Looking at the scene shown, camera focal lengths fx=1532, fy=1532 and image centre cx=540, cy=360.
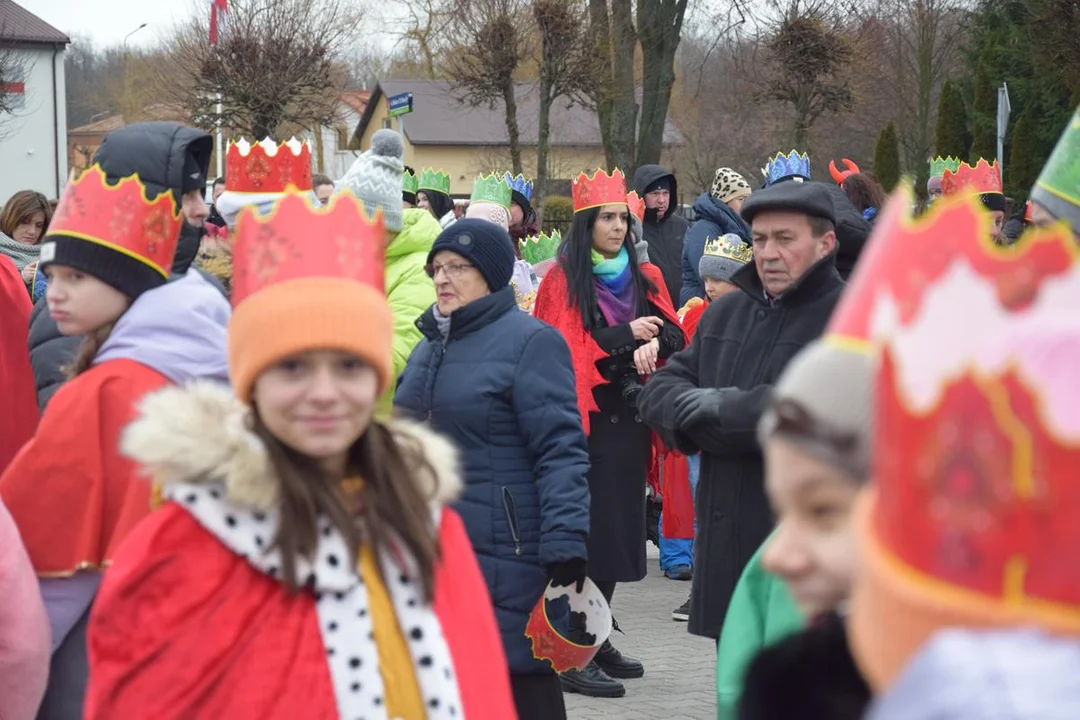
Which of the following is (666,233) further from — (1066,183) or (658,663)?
(1066,183)

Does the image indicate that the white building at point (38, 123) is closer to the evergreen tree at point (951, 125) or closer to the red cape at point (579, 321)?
the evergreen tree at point (951, 125)

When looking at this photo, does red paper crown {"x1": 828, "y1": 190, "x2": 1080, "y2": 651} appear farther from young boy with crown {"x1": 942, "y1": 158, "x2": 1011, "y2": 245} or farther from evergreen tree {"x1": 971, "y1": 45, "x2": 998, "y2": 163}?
evergreen tree {"x1": 971, "y1": 45, "x2": 998, "y2": 163}

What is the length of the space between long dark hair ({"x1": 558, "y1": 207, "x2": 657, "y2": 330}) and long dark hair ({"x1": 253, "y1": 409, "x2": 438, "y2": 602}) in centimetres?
399

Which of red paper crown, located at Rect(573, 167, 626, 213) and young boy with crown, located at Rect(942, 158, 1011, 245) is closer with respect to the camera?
red paper crown, located at Rect(573, 167, 626, 213)

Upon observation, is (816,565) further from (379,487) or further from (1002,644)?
(379,487)

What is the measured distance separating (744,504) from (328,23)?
2736 centimetres

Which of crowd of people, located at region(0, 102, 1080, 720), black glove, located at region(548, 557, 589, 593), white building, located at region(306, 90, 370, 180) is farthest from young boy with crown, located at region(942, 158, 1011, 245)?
white building, located at region(306, 90, 370, 180)

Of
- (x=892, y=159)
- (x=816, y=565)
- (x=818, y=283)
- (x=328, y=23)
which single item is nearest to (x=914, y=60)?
(x=892, y=159)

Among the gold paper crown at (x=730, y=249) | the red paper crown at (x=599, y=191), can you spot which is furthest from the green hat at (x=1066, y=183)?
the gold paper crown at (x=730, y=249)

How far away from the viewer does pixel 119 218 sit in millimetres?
4207

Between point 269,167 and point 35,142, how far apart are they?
2156 inches

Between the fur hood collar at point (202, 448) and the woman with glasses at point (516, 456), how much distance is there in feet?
6.80

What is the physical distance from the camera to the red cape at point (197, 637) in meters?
2.80

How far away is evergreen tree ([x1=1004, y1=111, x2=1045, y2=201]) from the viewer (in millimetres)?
29141
